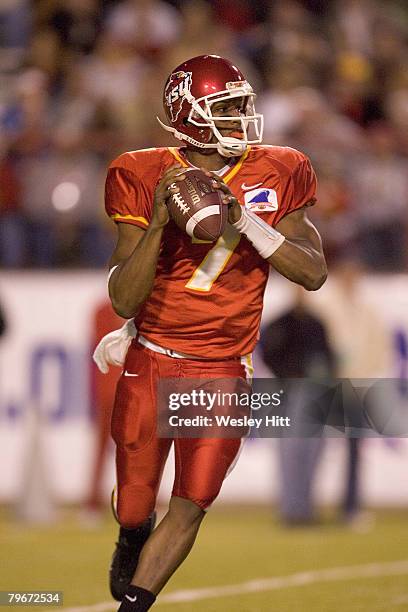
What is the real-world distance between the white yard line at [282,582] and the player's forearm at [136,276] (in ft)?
5.47

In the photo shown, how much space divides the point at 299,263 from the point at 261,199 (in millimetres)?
291

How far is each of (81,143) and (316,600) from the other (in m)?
4.78

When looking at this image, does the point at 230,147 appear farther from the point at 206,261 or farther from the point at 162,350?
the point at 162,350

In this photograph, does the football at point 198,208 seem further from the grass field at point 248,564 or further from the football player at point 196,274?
the grass field at point 248,564

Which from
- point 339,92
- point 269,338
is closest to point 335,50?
point 339,92

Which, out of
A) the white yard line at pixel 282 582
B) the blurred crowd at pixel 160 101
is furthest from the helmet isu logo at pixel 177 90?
the blurred crowd at pixel 160 101

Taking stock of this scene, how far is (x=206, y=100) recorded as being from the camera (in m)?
4.54

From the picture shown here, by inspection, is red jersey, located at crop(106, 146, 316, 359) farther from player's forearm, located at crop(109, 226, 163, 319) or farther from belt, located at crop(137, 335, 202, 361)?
player's forearm, located at crop(109, 226, 163, 319)

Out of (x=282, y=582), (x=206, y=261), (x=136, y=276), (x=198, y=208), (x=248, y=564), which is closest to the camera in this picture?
(x=198, y=208)

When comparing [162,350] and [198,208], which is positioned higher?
[198,208]

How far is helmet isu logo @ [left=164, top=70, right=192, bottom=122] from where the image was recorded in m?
4.61

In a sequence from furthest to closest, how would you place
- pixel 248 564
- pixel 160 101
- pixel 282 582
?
pixel 160 101
pixel 248 564
pixel 282 582

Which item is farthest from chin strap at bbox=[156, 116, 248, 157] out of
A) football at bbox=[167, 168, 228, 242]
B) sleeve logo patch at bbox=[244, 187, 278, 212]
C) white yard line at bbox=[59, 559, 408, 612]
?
white yard line at bbox=[59, 559, 408, 612]

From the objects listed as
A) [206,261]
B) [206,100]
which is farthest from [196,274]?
[206,100]
